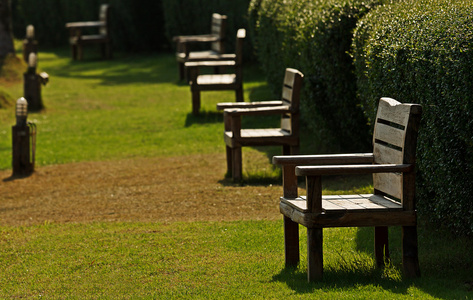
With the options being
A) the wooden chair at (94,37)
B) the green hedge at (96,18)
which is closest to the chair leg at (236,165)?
the wooden chair at (94,37)

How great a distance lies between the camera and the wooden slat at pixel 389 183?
5.31 metres

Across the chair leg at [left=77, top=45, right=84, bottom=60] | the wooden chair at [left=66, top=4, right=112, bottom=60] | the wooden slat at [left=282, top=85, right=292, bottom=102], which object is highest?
the wooden chair at [left=66, top=4, right=112, bottom=60]

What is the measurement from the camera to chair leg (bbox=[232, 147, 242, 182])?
359 inches

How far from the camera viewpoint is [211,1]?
825 inches

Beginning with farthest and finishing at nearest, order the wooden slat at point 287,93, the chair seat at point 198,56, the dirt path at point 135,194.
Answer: the chair seat at point 198,56 < the wooden slat at point 287,93 < the dirt path at point 135,194

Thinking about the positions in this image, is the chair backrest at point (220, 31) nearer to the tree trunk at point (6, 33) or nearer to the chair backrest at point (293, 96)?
the tree trunk at point (6, 33)

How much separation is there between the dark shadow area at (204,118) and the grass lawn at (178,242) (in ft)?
0.99

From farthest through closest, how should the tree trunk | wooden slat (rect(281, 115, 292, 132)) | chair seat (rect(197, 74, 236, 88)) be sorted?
the tree trunk, chair seat (rect(197, 74, 236, 88)), wooden slat (rect(281, 115, 292, 132))

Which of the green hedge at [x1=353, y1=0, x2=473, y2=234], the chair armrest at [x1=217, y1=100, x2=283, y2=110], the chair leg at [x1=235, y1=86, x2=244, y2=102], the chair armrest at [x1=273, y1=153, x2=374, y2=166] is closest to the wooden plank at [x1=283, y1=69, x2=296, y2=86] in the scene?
the chair armrest at [x1=217, y1=100, x2=283, y2=110]

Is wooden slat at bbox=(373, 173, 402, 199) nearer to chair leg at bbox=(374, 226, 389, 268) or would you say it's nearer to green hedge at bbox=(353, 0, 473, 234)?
chair leg at bbox=(374, 226, 389, 268)

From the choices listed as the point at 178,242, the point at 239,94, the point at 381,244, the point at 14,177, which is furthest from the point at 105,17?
the point at 381,244

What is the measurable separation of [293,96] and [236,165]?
101 centimetres

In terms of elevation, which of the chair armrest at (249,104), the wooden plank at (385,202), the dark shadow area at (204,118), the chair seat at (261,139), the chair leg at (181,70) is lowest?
the dark shadow area at (204,118)

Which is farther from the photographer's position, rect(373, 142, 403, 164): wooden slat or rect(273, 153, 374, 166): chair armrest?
rect(273, 153, 374, 166): chair armrest
